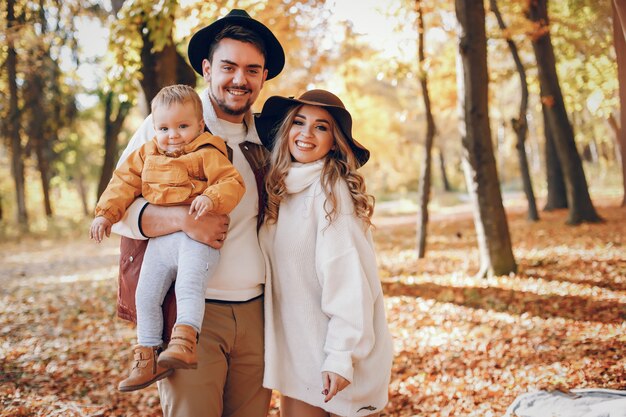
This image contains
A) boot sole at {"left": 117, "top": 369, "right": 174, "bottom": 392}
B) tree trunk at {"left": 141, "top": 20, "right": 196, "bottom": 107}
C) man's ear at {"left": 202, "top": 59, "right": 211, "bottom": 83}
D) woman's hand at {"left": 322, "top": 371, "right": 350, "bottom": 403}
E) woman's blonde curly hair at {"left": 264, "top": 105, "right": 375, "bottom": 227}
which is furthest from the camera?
tree trunk at {"left": 141, "top": 20, "right": 196, "bottom": 107}

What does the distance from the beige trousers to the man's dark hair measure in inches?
57.5

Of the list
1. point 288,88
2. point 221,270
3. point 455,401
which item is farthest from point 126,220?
point 288,88

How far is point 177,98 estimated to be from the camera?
8.83 feet

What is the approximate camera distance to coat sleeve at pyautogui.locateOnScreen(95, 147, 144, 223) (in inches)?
104

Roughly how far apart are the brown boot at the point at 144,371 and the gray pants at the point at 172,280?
1.8 inches

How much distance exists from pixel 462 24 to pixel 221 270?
690cm

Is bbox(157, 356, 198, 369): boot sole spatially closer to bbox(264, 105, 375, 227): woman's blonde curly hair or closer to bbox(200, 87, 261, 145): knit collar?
bbox(264, 105, 375, 227): woman's blonde curly hair

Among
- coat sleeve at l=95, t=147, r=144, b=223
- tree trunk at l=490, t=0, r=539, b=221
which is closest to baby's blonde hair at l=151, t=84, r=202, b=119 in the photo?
coat sleeve at l=95, t=147, r=144, b=223

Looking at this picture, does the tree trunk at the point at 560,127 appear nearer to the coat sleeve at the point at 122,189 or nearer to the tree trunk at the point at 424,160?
the tree trunk at the point at 424,160

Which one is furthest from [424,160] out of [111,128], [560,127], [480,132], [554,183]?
[111,128]

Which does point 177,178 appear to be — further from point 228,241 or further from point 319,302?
point 319,302

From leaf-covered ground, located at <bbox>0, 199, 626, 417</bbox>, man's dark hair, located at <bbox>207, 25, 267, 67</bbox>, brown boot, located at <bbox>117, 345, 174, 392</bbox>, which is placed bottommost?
leaf-covered ground, located at <bbox>0, 199, 626, 417</bbox>

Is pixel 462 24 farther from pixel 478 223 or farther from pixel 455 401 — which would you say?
pixel 455 401

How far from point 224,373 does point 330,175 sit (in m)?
1.17
